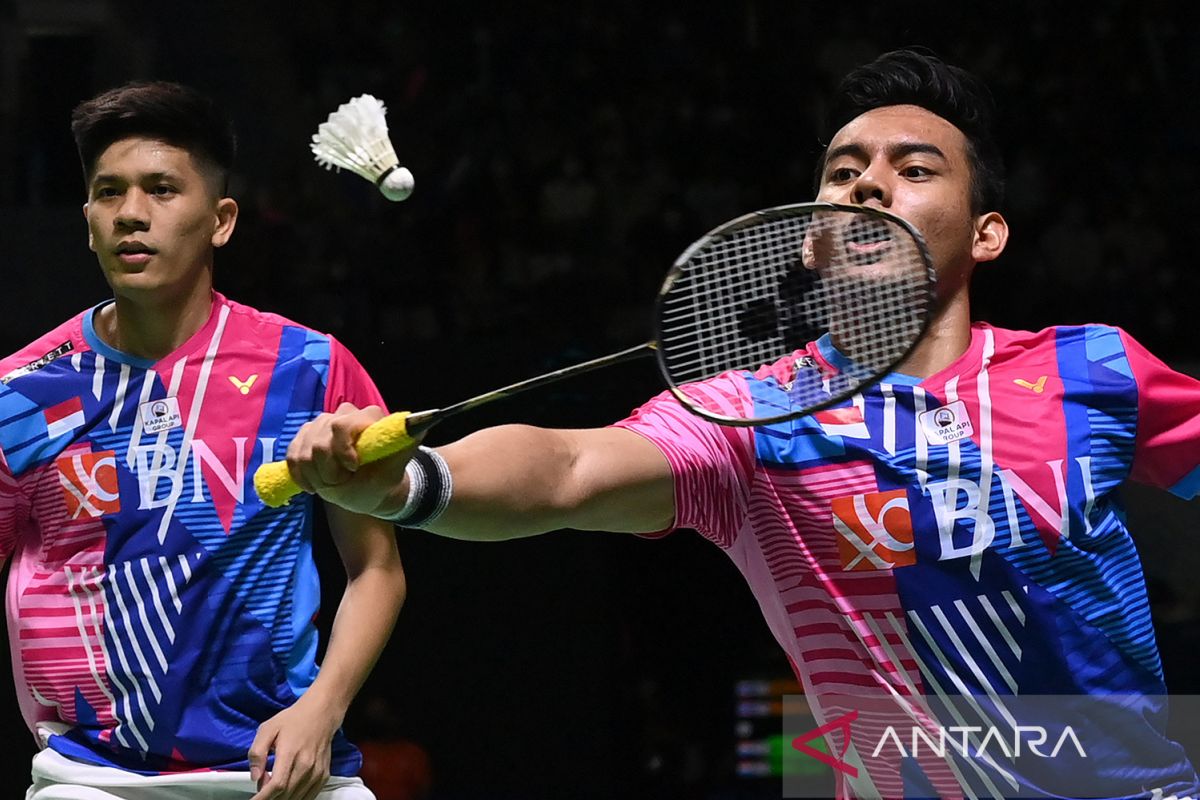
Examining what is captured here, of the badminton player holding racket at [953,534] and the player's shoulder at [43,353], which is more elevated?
the player's shoulder at [43,353]

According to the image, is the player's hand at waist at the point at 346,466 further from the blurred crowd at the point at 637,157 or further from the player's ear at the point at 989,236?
the blurred crowd at the point at 637,157

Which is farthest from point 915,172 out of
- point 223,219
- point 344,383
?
point 223,219

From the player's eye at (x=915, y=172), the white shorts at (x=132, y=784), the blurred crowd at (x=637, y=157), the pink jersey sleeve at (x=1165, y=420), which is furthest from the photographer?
the blurred crowd at (x=637, y=157)

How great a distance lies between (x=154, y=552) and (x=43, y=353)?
464 mm

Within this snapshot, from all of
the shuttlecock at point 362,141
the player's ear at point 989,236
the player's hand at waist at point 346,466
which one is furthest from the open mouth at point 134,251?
the player's ear at point 989,236

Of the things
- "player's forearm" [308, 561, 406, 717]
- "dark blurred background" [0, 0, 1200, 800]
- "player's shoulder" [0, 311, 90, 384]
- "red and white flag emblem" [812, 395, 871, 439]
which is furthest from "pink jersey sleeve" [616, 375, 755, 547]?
"dark blurred background" [0, 0, 1200, 800]

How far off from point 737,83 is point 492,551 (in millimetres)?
3025

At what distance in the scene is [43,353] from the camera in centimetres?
318

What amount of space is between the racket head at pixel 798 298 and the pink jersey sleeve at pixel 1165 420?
46 centimetres

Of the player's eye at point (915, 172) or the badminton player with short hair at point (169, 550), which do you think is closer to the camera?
the player's eye at point (915, 172)

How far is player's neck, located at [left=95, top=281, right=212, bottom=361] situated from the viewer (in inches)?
126

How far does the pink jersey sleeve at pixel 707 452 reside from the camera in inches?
99.0

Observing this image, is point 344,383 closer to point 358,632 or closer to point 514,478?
point 358,632

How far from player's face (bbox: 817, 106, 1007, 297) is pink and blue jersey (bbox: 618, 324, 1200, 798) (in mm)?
271
